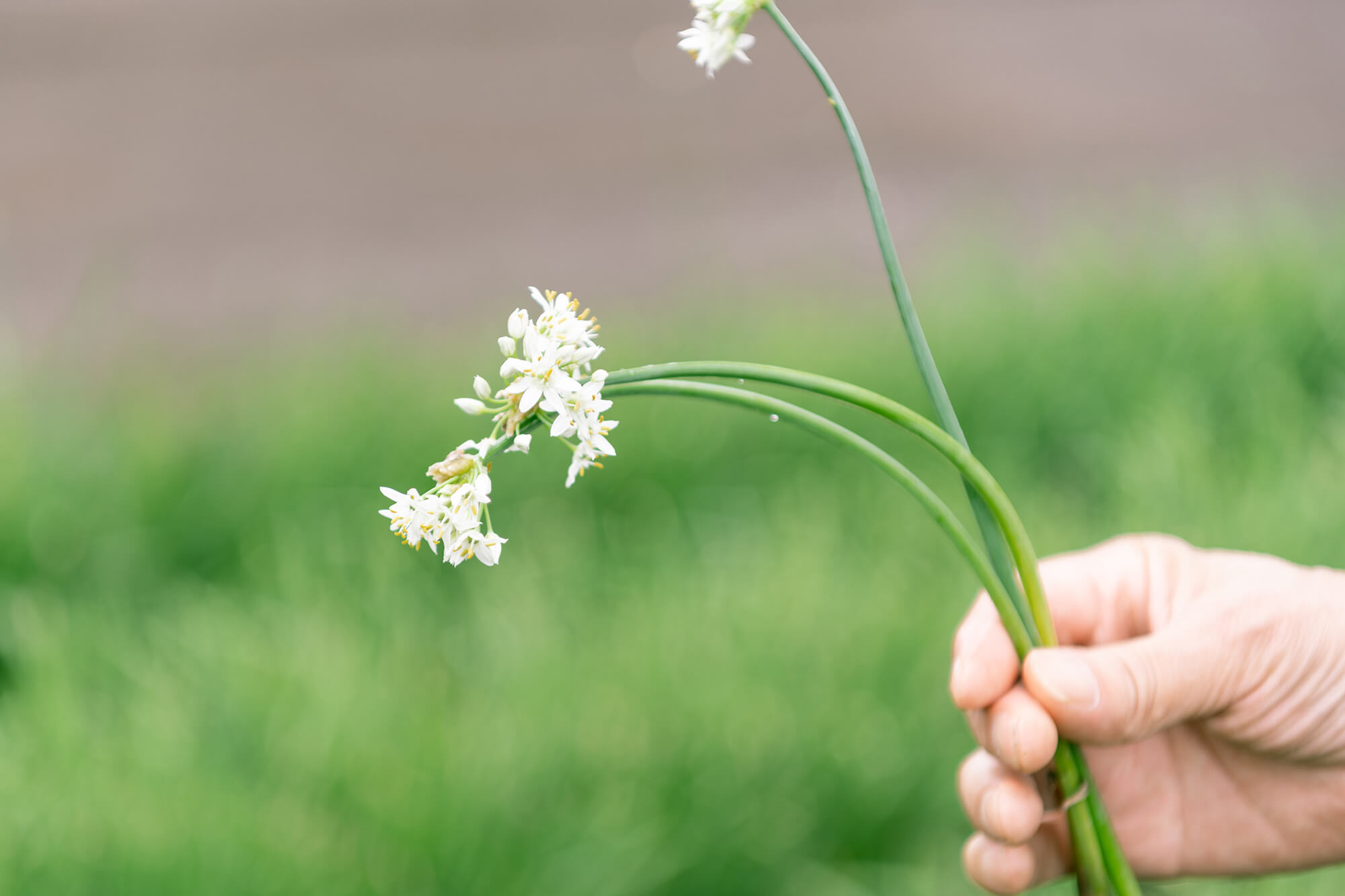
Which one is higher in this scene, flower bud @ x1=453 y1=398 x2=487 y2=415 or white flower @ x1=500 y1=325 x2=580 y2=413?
white flower @ x1=500 y1=325 x2=580 y2=413

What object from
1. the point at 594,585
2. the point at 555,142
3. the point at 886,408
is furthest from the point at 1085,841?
the point at 555,142

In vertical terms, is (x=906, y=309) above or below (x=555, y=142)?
below

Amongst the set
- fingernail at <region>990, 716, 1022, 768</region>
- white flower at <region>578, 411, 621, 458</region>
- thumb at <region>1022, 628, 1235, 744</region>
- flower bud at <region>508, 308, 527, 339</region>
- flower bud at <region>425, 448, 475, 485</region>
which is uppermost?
flower bud at <region>508, 308, 527, 339</region>

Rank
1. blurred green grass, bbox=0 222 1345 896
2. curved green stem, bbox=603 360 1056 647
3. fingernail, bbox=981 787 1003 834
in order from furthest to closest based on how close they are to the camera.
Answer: blurred green grass, bbox=0 222 1345 896
fingernail, bbox=981 787 1003 834
curved green stem, bbox=603 360 1056 647

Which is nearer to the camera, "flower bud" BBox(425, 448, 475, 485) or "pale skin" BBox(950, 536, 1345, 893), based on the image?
"flower bud" BBox(425, 448, 475, 485)

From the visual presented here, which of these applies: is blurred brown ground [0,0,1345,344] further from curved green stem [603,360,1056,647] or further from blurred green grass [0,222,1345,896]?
curved green stem [603,360,1056,647]

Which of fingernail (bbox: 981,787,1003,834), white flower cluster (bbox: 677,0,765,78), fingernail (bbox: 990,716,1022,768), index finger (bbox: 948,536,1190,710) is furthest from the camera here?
index finger (bbox: 948,536,1190,710)

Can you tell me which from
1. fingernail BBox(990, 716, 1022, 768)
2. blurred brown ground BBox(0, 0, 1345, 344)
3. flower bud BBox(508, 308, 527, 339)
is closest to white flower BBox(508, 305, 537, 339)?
flower bud BBox(508, 308, 527, 339)

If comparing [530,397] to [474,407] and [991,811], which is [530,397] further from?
[991,811]
